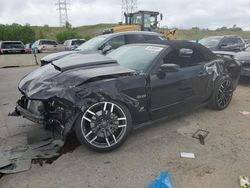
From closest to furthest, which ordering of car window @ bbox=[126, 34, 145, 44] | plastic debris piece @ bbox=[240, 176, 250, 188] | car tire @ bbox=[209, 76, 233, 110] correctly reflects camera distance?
plastic debris piece @ bbox=[240, 176, 250, 188] → car tire @ bbox=[209, 76, 233, 110] → car window @ bbox=[126, 34, 145, 44]

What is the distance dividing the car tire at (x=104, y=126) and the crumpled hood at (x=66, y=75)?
1.35 ft

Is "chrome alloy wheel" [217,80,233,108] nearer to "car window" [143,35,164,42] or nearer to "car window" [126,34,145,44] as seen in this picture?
"car window" [126,34,145,44]

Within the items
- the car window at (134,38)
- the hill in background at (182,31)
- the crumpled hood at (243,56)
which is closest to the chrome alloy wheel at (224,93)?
the crumpled hood at (243,56)

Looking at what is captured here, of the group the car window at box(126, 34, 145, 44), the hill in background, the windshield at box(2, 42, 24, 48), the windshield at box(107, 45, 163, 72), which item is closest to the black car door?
the windshield at box(107, 45, 163, 72)

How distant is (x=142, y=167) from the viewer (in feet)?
10.8

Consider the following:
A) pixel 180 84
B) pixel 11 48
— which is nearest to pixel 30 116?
pixel 180 84

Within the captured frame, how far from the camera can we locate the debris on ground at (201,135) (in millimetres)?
4034

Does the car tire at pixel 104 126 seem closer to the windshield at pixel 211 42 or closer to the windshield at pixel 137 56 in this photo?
the windshield at pixel 137 56

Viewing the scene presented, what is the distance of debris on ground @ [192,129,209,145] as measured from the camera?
13.2ft

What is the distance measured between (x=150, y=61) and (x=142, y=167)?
5.66 feet

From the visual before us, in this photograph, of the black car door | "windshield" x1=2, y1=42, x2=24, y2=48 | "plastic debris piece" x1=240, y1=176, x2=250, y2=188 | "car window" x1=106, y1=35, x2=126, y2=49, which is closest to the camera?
"plastic debris piece" x1=240, y1=176, x2=250, y2=188

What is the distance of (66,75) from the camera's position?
377 centimetres

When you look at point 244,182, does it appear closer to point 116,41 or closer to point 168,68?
point 168,68

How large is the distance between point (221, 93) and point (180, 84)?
1.34m
